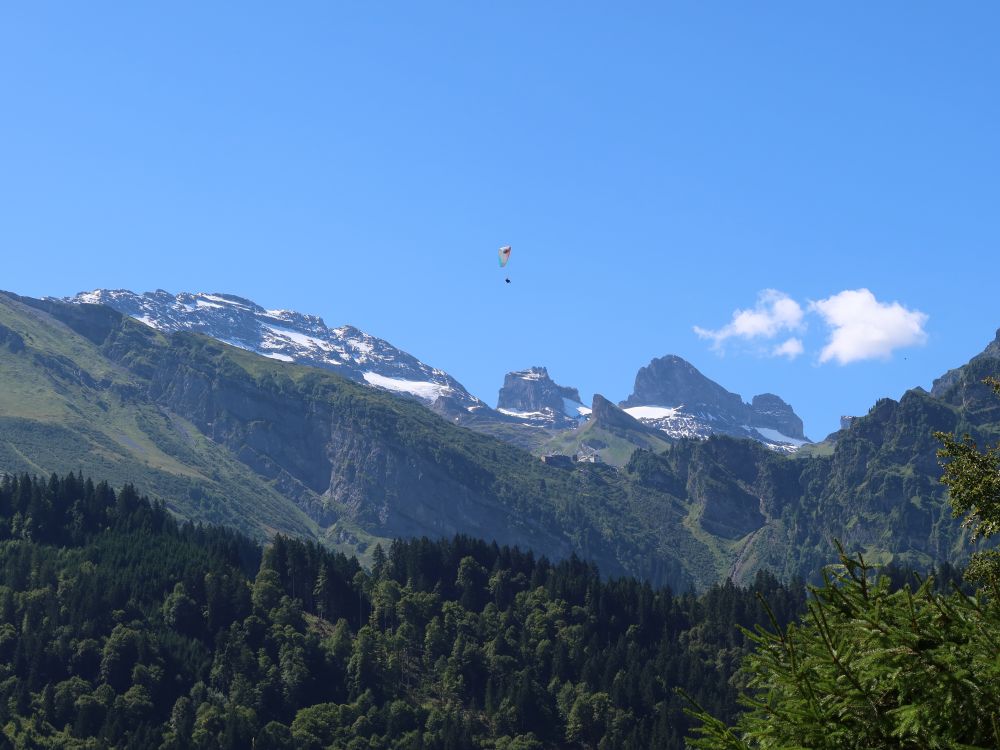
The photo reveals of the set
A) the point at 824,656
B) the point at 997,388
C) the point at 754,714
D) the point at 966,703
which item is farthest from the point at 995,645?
the point at 997,388

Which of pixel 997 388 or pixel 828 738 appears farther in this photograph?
pixel 997 388

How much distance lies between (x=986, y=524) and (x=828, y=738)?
71.7ft

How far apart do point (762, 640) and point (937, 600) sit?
11.9ft

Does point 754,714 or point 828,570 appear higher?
point 828,570

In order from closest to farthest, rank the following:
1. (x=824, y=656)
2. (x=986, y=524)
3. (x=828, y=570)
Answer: (x=824, y=656), (x=828, y=570), (x=986, y=524)

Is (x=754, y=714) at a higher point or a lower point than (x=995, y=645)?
lower

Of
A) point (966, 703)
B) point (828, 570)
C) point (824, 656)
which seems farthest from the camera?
point (828, 570)

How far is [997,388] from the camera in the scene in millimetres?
50781

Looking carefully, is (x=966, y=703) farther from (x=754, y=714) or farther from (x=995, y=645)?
(x=754, y=714)

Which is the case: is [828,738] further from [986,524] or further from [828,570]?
[986,524]

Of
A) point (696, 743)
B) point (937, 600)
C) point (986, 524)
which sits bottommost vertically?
point (696, 743)

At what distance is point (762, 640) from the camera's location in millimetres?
27391

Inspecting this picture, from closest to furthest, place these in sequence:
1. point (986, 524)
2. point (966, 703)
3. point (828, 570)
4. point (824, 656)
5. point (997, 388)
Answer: point (966, 703)
point (824, 656)
point (828, 570)
point (986, 524)
point (997, 388)

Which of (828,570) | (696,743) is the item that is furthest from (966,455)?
(696,743)
